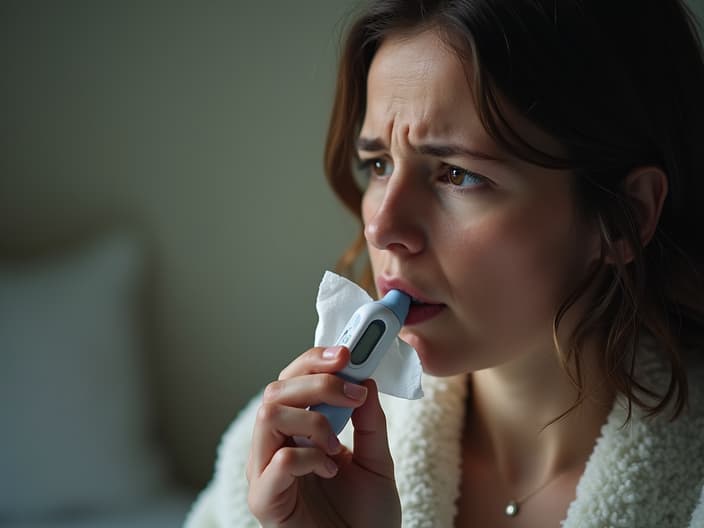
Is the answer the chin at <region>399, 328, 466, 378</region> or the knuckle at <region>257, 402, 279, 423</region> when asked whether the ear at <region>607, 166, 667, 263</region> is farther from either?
the knuckle at <region>257, 402, 279, 423</region>

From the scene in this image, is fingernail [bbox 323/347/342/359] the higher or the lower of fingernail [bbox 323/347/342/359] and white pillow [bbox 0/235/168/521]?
the higher

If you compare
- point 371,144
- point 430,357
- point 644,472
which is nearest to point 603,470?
point 644,472

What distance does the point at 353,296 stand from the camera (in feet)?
2.91

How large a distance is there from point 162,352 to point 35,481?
0.34 meters

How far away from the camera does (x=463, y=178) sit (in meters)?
0.87

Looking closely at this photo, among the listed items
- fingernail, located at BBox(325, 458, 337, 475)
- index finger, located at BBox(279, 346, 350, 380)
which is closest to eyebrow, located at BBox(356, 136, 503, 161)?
index finger, located at BBox(279, 346, 350, 380)

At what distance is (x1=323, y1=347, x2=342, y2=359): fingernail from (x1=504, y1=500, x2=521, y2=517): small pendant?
399 mm

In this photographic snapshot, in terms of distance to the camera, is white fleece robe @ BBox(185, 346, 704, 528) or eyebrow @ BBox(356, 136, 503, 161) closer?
eyebrow @ BBox(356, 136, 503, 161)

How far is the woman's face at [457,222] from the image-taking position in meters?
0.84

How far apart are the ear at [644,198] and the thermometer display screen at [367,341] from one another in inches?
12.1

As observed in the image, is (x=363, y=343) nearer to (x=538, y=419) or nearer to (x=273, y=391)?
(x=273, y=391)

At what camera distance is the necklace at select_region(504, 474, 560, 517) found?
1020 millimetres

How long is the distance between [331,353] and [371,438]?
0.15 metres

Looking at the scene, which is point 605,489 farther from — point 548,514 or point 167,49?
point 167,49
